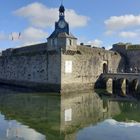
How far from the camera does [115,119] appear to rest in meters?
13.6

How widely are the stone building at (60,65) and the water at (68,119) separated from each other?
4541 millimetres

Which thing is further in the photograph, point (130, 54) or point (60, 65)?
point (130, 54)

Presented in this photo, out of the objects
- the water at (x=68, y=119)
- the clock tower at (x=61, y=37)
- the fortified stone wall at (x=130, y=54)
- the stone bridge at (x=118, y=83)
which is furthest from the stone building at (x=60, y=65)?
the water at (x=68, y=119)

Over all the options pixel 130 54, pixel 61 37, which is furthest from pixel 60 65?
pixel 130 54

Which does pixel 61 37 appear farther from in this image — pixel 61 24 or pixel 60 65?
pixel 60 65

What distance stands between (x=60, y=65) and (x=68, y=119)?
10232mm

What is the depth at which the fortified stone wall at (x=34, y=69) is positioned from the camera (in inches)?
929

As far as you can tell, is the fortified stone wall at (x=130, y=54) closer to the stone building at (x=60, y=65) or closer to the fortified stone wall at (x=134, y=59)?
the fortified stone wall at (x=134, y=59)

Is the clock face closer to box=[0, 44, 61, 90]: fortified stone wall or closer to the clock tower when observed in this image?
the clock tower

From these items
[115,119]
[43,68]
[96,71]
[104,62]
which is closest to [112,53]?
[104,62]

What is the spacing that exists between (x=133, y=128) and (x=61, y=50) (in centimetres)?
1255

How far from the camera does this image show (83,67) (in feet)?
84.9

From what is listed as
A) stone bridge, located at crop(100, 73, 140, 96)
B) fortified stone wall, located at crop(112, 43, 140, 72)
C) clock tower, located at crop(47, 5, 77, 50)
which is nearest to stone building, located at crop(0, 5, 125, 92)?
clock tower, located at crop(47, 5, 77, 50)

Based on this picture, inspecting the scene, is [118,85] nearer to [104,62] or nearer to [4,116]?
[104,62]
